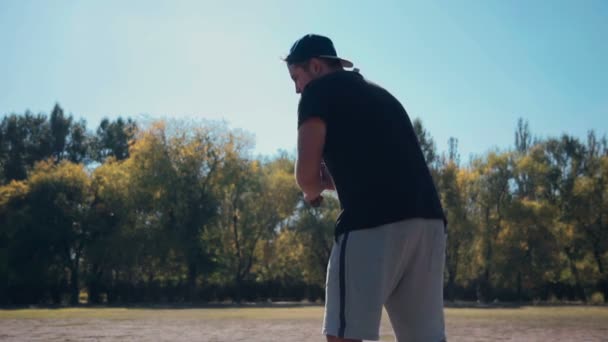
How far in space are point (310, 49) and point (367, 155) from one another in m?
0.73

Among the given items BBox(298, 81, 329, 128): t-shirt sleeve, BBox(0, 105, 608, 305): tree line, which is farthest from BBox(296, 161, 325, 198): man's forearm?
BBox(0, 105, 608, 305): tree line

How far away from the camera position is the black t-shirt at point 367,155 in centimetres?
342

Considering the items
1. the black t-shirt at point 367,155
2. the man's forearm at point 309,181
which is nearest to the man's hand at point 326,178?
the man's forearm at point 309,181

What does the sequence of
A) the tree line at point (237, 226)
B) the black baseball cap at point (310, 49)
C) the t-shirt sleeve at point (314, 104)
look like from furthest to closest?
the tree line at point (237, 226) < the black baseball cap at point (310, 49) < the t-shirt sleeve at point (314, 104)

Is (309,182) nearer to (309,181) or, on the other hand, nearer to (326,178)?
(309,181)

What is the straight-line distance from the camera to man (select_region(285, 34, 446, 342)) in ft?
11.0

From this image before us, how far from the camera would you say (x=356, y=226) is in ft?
11.2

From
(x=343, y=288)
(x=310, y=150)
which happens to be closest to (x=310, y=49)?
(x=310, y=150)

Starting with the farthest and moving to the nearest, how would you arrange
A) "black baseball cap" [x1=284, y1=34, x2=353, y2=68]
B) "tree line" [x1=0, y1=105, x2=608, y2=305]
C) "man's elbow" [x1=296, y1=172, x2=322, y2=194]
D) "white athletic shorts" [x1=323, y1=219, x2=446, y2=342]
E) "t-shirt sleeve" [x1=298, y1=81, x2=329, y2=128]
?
1. "tree line" [x1=0, y1=105, x2=608, y2=305]
2. "black baseball cap" [x1=284, y1=34, x2=353, y2=68]
3. "man's elbow" [x1=296, y1=172, x2=322, y2=194]
4. "t-shirt sleeve" [x1=298, y1=81, x2=329, y2=128]
5. "white athletic shorts" [x1=323, y1=219, x2=446, y2=342]

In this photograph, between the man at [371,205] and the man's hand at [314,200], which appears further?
the man's hand at [314,200]

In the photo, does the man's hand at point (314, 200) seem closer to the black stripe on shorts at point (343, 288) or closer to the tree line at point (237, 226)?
the black stripe on shorts at point (343, 288)

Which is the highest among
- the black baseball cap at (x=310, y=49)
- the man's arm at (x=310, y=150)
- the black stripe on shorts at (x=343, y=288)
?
the black baseball cap at (x=310, y=49)

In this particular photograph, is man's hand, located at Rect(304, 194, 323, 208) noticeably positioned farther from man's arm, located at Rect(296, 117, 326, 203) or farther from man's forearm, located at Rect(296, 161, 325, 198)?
man's arm, located at Rect(296, 117, 326, 203)

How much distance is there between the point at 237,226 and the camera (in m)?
55.9
